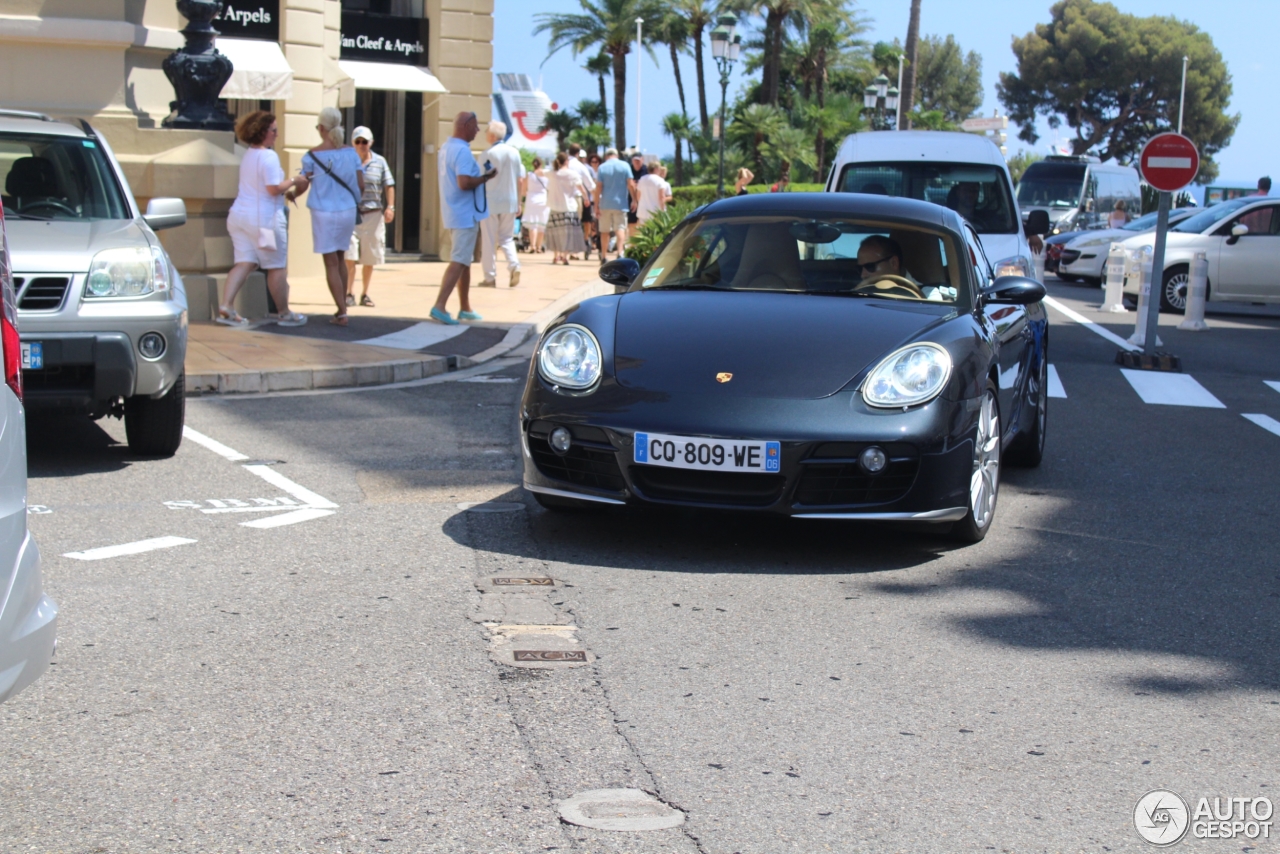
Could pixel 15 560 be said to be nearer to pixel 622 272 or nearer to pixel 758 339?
pixel 758 339

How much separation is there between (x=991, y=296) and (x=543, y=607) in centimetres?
266

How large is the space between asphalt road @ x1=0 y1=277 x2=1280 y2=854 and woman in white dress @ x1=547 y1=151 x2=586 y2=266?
638 inches

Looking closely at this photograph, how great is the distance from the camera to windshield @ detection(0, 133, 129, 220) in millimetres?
8148

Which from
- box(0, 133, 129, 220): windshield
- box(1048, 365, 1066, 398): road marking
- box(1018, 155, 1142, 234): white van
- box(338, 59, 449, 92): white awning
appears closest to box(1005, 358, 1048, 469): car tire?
box(1048, 365, 1066, 398): road marking

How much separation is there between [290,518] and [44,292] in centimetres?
194

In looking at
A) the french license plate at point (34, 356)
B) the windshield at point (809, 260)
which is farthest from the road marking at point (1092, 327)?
the french license plate at point (34, 356)

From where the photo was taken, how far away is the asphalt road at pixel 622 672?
3.26 m

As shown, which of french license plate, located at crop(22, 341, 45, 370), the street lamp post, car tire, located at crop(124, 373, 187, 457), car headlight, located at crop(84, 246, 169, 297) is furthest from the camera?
the street lamp post

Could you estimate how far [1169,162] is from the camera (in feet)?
45.6

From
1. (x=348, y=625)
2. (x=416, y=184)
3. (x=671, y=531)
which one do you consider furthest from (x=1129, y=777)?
(x=416, y=184)

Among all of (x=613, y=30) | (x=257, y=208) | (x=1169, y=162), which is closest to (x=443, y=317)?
(x=257, y=208)

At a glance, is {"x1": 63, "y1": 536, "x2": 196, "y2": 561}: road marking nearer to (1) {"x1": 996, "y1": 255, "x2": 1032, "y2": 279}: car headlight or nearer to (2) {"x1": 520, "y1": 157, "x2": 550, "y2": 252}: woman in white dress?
(1) {"x1": 996, "y1": 255, "x2": 1032, "y2": 279}: car headlight

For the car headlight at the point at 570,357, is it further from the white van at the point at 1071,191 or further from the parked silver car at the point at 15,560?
the white van at the point at 1071,191

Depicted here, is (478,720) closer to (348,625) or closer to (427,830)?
(427,830)
